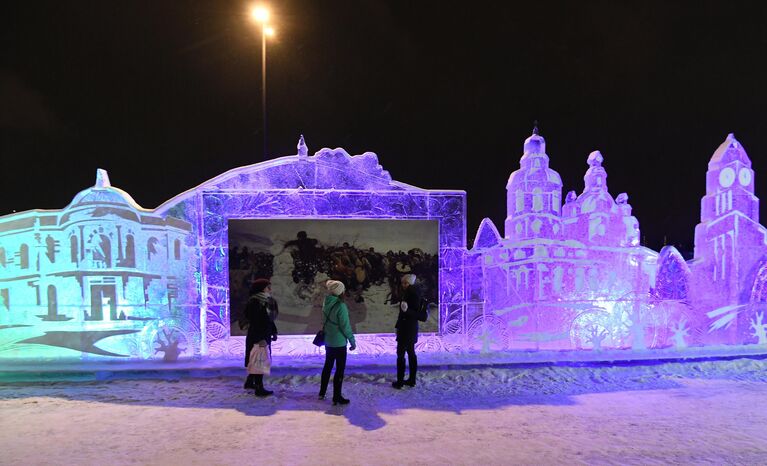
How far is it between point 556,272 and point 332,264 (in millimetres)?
4554

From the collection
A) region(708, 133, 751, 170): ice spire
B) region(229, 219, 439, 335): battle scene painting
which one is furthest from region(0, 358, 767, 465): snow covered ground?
region(708, 133, 751, 170): ice spire

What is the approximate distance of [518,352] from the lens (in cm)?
753

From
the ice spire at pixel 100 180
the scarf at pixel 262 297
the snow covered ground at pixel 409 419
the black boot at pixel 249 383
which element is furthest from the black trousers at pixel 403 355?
the ice spire at pixel 100 180

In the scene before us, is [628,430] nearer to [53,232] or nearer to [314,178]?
[314,178]

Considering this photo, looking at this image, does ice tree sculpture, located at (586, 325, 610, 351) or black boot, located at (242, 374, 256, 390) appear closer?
black boot, located at (242, 374, 256, 390)

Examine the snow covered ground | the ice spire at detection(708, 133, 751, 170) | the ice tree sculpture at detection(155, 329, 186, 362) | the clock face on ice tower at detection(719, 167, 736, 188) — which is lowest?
the snow covered ground

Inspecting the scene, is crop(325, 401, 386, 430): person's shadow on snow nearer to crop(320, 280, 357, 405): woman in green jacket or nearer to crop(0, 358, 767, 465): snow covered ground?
crop(0, 358, 767, 465): snow covered ground

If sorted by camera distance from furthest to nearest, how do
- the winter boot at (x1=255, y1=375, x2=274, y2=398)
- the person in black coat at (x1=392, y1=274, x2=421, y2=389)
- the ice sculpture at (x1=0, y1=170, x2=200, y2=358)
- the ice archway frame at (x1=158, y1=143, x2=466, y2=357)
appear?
the ice archway frame at (x1=158, y1=143, x2=466, y2=357) < the ice sculpture at (x1=0, y1=170, x2=200, y2=358) < the person in black coat at (x1=392, y1=274, x2=421, y2=389) < the winter boot at (x1=255, y1=375, x2=274, y2=398)

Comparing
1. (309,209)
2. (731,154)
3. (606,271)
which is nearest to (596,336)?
(606,271)

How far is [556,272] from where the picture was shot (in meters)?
7.78

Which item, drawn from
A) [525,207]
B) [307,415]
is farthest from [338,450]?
[525,207]

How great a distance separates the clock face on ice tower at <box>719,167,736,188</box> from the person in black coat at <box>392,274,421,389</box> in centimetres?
722

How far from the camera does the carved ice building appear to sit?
7.67 m

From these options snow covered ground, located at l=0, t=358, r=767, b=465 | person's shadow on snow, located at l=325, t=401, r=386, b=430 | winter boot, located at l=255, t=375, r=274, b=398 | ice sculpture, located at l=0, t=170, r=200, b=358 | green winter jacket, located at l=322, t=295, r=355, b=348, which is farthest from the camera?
ice sculpture, located at l=0, t=170, r=200, b=358
